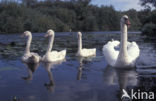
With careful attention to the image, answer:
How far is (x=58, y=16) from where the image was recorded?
83000mm

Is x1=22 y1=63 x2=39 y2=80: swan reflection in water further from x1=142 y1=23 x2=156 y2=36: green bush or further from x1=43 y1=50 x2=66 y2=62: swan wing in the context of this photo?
x1=142 y1=23 x2=156 y2=36: green bush

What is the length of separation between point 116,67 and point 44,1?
3968 inches

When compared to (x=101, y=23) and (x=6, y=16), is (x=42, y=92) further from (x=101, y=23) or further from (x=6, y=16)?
(x=101, y=23)

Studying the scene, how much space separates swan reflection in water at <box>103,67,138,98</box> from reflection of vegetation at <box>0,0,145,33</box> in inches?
1892

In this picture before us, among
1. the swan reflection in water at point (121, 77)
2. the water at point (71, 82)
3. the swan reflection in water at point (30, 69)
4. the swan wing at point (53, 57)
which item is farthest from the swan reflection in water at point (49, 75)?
the swan reflection in water at point (121, 77)

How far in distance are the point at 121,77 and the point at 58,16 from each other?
77.9 m

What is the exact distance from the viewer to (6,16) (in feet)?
182

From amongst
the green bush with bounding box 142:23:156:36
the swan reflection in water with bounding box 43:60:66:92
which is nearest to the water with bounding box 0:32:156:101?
the swan reflection in water with bounding box 43:60:66:92

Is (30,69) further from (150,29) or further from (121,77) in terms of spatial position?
(150,29)

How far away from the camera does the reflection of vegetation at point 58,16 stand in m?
55.6

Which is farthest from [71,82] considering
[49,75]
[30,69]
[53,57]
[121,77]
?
[53,57]

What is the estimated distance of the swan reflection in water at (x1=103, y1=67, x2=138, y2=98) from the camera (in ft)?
19.8

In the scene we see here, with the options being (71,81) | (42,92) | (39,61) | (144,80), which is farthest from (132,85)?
(39,61)

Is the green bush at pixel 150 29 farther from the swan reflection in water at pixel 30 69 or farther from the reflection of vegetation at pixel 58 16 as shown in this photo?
the swan reflection in water at pixel 30 69
